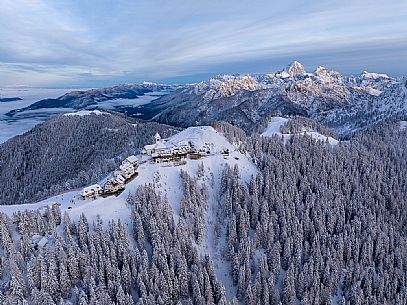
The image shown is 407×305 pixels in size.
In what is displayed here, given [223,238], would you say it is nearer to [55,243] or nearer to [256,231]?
[256,231]

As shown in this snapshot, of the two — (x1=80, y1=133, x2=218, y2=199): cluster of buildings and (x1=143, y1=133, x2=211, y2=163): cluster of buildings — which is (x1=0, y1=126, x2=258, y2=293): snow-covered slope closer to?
(x1=80, y1=133, x2=218, y2=199): cluster of buildings

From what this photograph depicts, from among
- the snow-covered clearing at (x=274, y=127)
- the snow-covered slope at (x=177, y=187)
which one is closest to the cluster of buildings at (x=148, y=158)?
the snow-covered slope at (x=177, y=187)

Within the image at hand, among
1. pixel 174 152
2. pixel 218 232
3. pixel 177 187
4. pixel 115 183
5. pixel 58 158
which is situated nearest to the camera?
pixel 218 232

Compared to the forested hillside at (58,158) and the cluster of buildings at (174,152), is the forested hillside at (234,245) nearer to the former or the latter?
the cluster of buildings at (174,152)

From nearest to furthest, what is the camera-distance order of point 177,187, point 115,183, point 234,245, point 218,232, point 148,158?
point 234,245 → point 218,232 → point 115,183 → point 177,187 → point 148,158

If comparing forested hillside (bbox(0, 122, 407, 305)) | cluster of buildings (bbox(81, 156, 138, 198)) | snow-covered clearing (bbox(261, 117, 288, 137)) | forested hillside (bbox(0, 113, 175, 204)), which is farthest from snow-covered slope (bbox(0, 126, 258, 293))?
forested hillside (bbox(0, 113, 175, 204))

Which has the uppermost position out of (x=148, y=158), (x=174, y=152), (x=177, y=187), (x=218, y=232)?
(x=174, y=152)

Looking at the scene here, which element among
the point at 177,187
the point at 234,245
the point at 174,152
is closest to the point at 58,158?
the point at 174,152

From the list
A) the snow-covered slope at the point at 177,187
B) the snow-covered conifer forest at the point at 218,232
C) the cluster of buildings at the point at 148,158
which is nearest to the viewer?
the snow-covered conifer forest at the point at 218,232

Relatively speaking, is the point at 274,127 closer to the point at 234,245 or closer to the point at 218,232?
Answer: the point at 218,232
